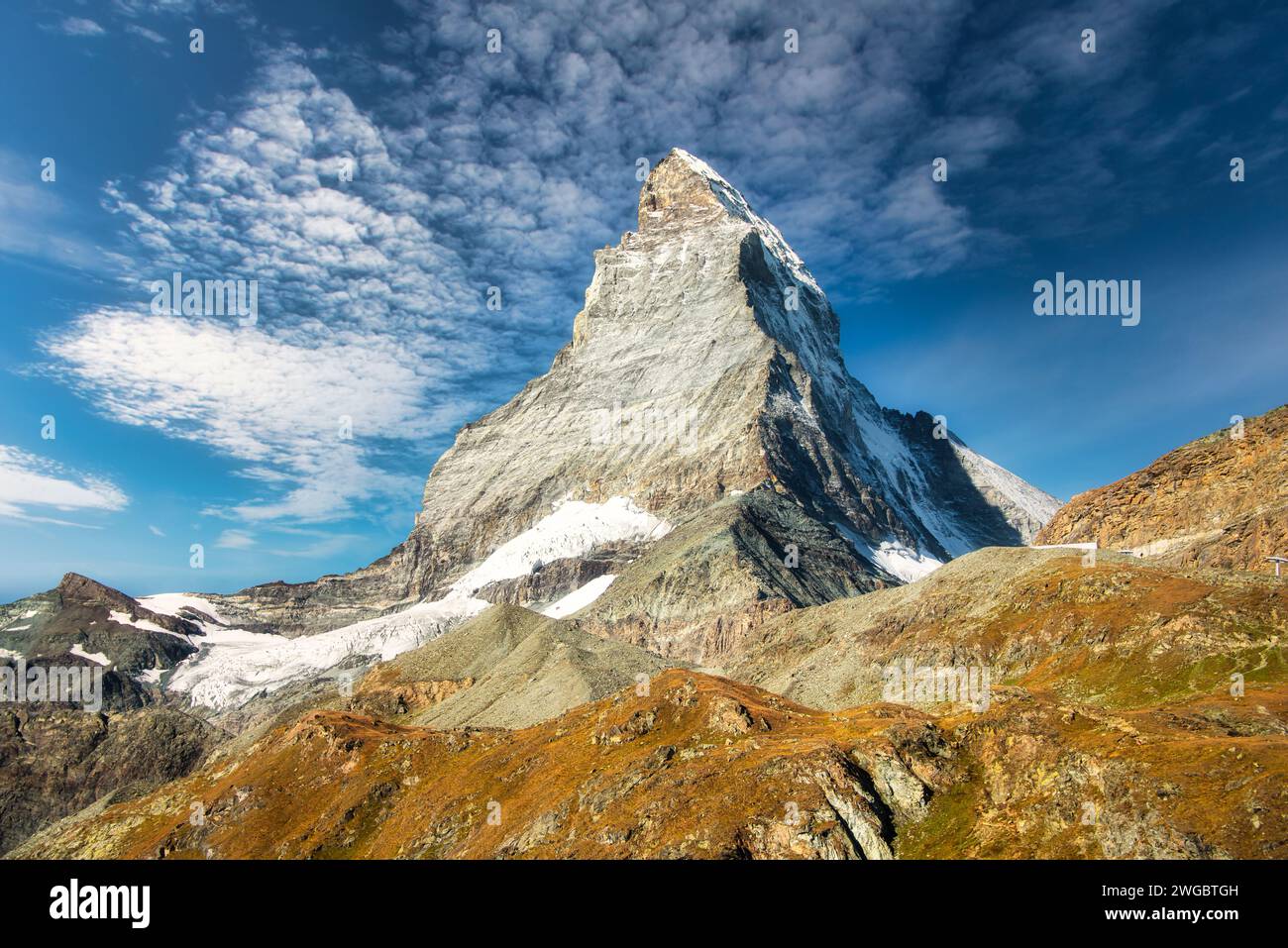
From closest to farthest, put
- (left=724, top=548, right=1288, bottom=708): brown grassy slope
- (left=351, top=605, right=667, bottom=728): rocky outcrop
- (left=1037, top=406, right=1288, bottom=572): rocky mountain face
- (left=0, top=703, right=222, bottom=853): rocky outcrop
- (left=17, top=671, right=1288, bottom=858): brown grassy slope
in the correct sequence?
1. (left=17, top=671, right=1288, bottom=858): brown grassy slope
2. (left=724, top=548, right=1288, bottom=708): brown grassy slope
3. (left=1037, top=406, right=1288, bottom=572): rocky mountain face
4. (left=351, top=605, right=667, bottom=728): rocky outcrop
5. (left=0, top=703, right=222, bottom=853): rocky outcrop

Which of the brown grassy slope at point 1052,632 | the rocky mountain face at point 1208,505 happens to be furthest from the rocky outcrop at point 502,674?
the rocky mountain face at point 1208,505

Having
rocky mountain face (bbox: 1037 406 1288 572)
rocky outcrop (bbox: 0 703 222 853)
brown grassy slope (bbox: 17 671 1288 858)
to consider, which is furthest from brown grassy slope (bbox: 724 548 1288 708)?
rocky outcrop (bbox: 0 703 222 853)

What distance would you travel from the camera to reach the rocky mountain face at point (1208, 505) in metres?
107

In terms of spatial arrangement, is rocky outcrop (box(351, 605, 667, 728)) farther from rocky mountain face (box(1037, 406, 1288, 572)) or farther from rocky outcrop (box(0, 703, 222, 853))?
rocky mountain face (box(1037, 406, 1288, 572))

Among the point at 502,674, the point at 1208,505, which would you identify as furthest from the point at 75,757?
the point at 1208,505

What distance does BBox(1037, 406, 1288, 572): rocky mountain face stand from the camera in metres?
107

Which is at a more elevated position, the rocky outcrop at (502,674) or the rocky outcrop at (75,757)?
the rocky outcrop at (502,674)

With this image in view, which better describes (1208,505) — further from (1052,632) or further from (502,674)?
(502,674)

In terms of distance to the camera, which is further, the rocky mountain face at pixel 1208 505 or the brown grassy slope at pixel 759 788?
the rocky mountain face at pixel 1208 505

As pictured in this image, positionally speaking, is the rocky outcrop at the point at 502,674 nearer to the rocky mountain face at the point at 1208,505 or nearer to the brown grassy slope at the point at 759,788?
the brown grassy slope at the point at 759,788

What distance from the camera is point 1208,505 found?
131000 mm
